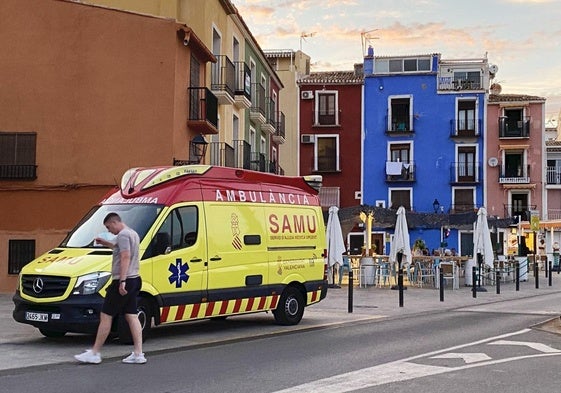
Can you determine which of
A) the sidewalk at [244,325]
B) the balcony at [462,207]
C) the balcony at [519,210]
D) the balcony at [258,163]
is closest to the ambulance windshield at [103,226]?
the sidewalk at [244,325]

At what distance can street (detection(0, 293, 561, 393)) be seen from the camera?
8352 mm

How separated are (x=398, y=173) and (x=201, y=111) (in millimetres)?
30766

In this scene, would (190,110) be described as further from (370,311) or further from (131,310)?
(131,310)

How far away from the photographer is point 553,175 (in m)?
56.2

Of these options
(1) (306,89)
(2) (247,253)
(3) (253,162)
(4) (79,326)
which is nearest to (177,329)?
(2) (247,253)

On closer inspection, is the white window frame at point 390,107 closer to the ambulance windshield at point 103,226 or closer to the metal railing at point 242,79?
the metal railing at point 242,79

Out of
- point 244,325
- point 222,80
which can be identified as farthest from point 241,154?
point 244,325

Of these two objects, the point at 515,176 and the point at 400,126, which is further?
the point at 515,176

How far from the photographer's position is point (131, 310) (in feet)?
32.8

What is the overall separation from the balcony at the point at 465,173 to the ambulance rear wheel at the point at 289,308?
39.1 m

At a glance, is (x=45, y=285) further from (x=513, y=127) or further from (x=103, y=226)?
(x=513, y=127)

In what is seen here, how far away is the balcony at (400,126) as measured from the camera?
52.7 meters

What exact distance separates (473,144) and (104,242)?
44.7m

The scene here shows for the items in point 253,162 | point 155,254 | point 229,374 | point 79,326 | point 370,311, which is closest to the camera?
point 229,374
